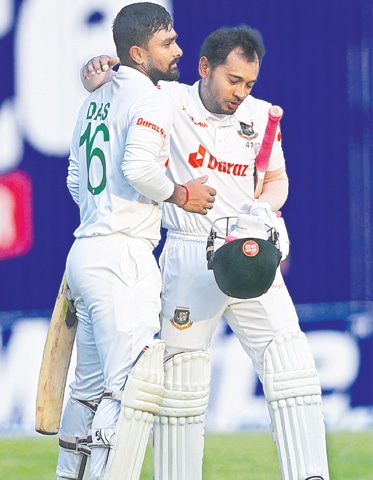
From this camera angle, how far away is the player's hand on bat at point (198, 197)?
4.47 meters

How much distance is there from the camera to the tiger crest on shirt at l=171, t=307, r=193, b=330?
15.8 feet

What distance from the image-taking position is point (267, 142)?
4.88m

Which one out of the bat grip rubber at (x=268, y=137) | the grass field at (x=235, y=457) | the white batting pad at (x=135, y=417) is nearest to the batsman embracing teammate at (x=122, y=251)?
the white batting pad at (x=135, y=417)

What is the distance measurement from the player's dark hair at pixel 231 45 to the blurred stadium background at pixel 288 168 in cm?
224

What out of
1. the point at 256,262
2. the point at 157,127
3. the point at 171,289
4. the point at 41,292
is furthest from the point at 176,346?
the point at 41,292

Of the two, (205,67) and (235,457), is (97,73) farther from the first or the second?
(235,457)

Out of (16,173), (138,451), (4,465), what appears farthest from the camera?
(16,173)

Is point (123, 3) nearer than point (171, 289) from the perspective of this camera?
No

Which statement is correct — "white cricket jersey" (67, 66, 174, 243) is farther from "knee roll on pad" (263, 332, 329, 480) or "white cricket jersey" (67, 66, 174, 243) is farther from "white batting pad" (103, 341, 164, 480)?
"knee roll on pad" (263, 332, 329, 480)

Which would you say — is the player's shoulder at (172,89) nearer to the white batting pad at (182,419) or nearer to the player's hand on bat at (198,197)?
the player's hand on bat at (198,197)

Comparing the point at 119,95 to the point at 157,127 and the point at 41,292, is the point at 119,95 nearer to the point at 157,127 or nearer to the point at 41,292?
the point at 157,127

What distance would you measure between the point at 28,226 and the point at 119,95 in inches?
106

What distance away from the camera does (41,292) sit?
23.3ft

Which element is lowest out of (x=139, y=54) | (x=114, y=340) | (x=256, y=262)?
(x=114, y=340)
